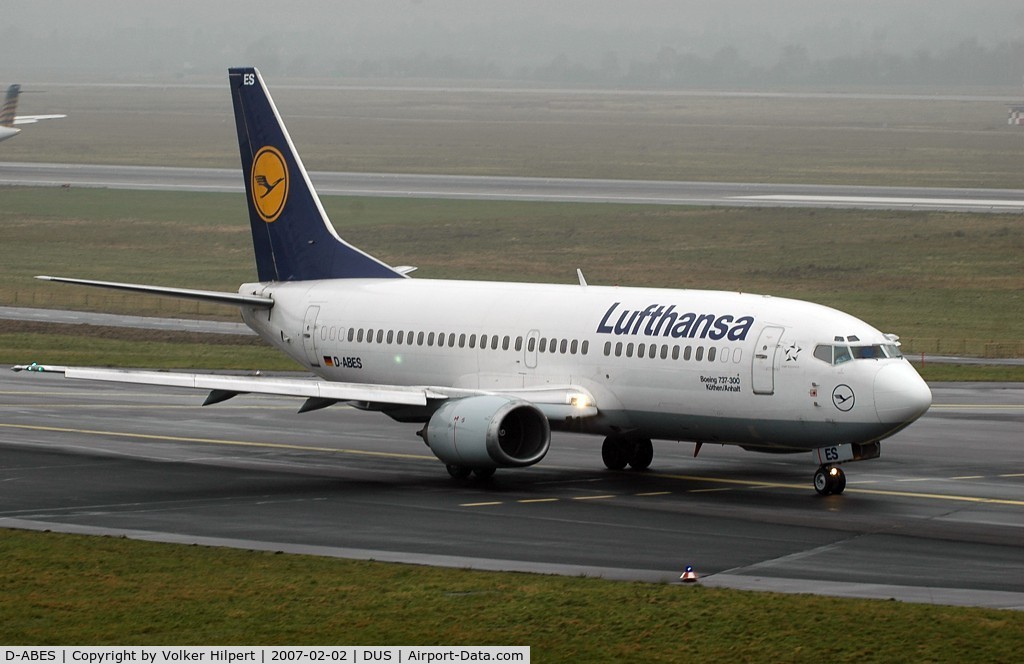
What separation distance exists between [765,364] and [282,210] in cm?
1768

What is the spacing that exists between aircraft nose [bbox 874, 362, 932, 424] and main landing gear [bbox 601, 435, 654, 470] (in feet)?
24.7

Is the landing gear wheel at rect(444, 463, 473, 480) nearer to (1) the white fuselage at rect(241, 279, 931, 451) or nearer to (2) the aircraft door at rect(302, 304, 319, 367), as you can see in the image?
(1) the white fuselage at rect(241, 279, 931, 451)

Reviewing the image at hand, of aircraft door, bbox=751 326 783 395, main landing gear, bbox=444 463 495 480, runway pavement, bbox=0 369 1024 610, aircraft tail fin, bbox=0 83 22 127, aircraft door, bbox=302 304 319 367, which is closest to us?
runway pavement, bbox=0 369 1024 610

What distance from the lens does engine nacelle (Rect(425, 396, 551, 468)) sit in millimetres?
40094

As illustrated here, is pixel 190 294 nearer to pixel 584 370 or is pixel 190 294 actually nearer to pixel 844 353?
pixel 584 370

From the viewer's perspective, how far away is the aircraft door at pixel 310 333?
49.4 metres

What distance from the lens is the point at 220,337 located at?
76562mm

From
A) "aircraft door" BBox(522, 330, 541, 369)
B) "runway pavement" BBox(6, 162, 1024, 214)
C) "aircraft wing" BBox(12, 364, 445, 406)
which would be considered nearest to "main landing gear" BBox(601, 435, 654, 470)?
"aircraft door" BBox(522, 330, 541, 369)

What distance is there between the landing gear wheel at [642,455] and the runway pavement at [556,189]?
8392 cm

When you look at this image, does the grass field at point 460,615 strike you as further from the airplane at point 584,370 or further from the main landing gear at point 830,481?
the main landing gear at point 830,481

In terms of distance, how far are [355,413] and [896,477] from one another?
20532 mm

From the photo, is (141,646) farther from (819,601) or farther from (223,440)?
(223,440)

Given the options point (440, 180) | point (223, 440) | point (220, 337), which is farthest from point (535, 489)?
point (440, 180)

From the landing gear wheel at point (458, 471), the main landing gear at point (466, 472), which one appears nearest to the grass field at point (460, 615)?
the main landing gear at point (466, 472)
